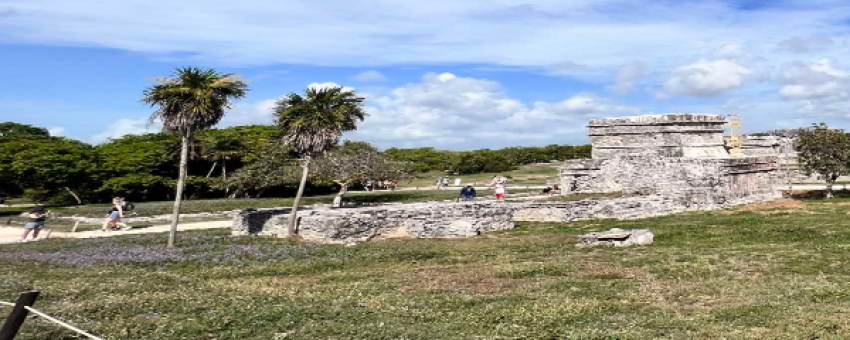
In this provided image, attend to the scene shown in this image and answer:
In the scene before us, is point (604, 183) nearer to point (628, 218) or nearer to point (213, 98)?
point (628, 218)

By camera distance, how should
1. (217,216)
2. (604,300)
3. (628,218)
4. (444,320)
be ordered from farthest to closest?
(217,216)
(628,218)
(604,300)
(444,320)

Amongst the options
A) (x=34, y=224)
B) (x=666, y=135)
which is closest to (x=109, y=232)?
(x=34, y=224)

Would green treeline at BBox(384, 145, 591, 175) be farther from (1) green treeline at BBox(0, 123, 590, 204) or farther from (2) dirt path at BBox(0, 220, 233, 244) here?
(2) dirt path at BBox(0, 220, 233, 244)

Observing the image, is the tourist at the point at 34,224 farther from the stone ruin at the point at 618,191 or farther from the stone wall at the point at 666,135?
the stone wall at the point at 666,135

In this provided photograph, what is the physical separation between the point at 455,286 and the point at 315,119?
12023 mm

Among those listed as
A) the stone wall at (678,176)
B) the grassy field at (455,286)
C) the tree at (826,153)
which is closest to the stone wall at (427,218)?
the grassy field at (455,286)

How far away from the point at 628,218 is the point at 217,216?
819 inches

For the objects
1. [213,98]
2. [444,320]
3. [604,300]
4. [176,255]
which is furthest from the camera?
[213,98]

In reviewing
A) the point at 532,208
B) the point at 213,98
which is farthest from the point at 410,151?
the point at 213,98

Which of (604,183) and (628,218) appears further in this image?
(604,183)

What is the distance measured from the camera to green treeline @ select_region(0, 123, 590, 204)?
4612 cm

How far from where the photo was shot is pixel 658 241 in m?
21.8

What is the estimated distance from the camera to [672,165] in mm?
35062

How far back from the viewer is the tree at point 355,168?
40.1 metres
